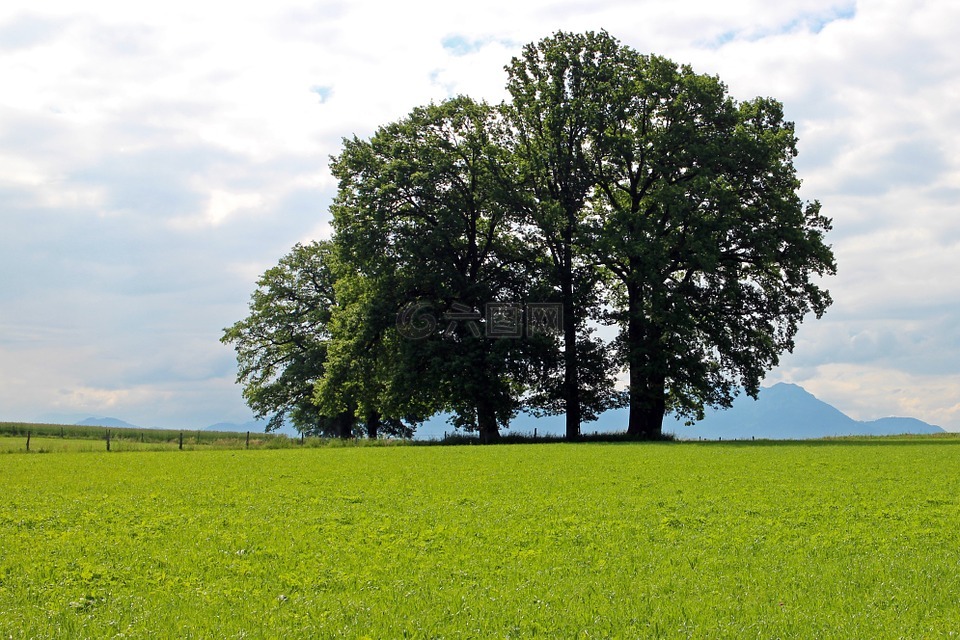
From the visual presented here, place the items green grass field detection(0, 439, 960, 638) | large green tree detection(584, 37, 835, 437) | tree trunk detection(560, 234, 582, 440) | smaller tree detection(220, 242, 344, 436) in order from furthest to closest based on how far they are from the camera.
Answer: smaller tree detection(220, 242, 344, 436) < tree trunk detection(560, 234, 582, 440) < large green tree detection(584, 37, 835, 437) < green grass field detection(0, 439, 960, 638)

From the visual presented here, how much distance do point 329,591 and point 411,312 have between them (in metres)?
40.9

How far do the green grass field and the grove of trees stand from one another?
22.9 m

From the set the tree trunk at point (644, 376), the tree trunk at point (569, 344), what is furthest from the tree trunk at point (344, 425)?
the tree trunk at point (644, 376)

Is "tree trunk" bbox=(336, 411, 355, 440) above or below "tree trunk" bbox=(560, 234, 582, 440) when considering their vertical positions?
below

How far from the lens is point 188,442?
50.1 metres

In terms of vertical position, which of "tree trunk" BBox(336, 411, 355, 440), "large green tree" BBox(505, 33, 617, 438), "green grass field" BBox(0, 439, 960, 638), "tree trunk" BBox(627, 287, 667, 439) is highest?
"large green tree" BBox(505, 33, 617, 438)

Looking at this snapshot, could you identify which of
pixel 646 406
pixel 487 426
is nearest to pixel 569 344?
pixel 646 406

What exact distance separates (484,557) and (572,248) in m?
37.9

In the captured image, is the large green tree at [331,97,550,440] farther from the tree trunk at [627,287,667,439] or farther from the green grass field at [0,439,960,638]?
the green grass field at [0,439,960,638]

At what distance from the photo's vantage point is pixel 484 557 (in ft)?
42.1

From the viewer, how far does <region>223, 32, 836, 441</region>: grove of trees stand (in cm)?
4609

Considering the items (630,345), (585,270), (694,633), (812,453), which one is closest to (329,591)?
(694,633)

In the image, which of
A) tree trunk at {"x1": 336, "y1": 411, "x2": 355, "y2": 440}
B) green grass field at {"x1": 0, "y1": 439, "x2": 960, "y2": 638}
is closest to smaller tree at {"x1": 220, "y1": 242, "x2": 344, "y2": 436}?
tree trunk at {"x1": 336, "y1": 411, "x2": 355, "y2": 440}

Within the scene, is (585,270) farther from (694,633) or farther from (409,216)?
(694,633)
